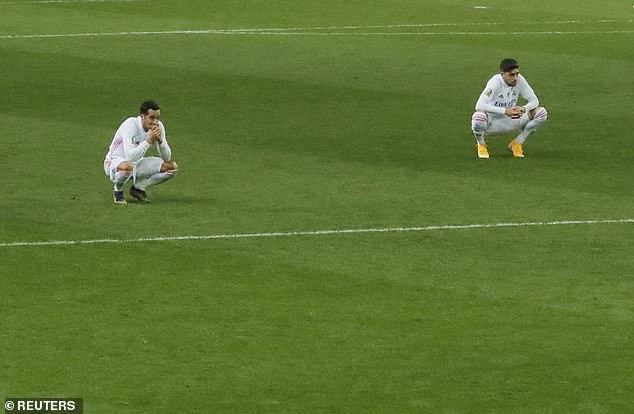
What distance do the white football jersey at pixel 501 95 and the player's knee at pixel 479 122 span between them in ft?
0.25

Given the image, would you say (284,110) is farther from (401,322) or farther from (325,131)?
(401,322)

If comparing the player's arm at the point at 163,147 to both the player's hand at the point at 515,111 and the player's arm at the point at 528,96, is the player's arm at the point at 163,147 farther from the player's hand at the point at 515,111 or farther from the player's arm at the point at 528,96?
the player's arm at the point at 528,96

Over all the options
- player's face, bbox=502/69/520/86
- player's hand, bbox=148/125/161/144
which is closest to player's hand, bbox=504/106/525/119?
player's face, bbox=502/69/520/86

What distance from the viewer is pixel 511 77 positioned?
21.4 metres

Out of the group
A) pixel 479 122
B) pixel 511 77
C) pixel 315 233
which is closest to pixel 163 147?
pixel 315 233

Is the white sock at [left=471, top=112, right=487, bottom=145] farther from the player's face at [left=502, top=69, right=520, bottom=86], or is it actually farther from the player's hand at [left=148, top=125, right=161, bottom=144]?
the player's hand at [left=148, top=125, right=161, bottom=144]

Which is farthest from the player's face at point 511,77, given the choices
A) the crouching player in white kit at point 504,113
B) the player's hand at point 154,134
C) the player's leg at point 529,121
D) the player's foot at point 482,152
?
the player's hand at point 154,134

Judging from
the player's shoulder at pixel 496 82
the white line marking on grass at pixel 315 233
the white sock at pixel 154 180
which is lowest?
the white line marking on grass at pixel 315 233

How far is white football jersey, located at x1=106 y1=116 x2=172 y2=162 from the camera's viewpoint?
17.8 meters

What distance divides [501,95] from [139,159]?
18.1 feet

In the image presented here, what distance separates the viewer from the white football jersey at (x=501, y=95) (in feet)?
70.2

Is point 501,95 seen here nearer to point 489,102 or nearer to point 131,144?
point 489,102

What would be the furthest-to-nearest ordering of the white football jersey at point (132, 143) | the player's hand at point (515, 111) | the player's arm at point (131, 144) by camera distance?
the player's hand at point (515, 111) → the white football jersey at point (132, 143) → the player's arm at point (131, 144)

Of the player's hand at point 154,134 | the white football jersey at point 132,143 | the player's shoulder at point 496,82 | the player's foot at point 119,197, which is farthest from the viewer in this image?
the player's shoulder at point 496,82
